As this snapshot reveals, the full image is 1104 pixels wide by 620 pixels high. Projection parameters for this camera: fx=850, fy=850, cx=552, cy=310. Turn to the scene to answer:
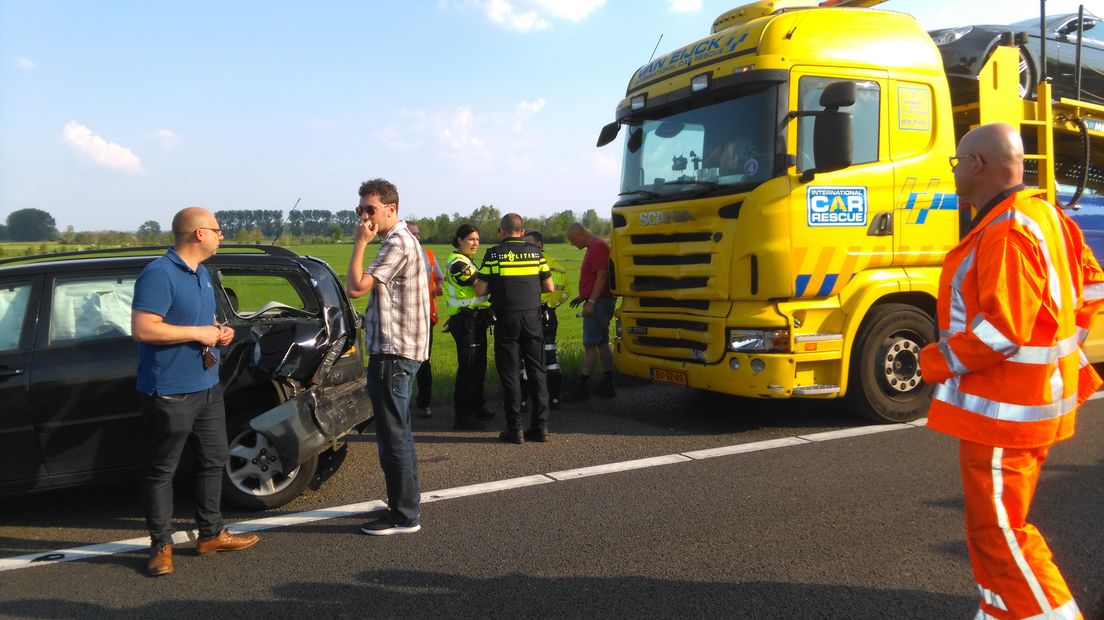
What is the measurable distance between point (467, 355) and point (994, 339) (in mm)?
5046

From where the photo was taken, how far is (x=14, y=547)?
438 cm

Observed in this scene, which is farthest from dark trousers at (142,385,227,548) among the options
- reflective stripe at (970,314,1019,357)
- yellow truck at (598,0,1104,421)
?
yellow truck at (598,0,1104,421)

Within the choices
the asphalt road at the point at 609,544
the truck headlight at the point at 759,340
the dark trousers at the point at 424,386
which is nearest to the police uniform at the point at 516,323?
the asphalt road at the point at 609,544

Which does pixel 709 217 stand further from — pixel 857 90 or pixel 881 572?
pixel 881 572

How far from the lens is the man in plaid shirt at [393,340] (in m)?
4.34

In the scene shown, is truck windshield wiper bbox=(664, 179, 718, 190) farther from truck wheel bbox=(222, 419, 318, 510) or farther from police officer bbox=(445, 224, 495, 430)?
truck wheel bbox=(222, 419, 318, 510)

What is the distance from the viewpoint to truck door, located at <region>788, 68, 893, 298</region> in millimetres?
6289

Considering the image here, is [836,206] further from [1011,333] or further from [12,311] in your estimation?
[12,311]

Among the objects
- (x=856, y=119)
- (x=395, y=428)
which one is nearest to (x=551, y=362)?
(x=856, y=119)

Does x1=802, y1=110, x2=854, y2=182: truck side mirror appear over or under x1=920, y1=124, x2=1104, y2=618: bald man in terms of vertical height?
over

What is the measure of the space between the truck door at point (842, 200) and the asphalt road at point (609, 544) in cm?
134

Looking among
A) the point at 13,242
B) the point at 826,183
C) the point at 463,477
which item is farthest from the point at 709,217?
the point at 13,242

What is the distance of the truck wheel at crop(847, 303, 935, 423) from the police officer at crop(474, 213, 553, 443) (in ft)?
8.22

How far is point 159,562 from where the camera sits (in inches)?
156
